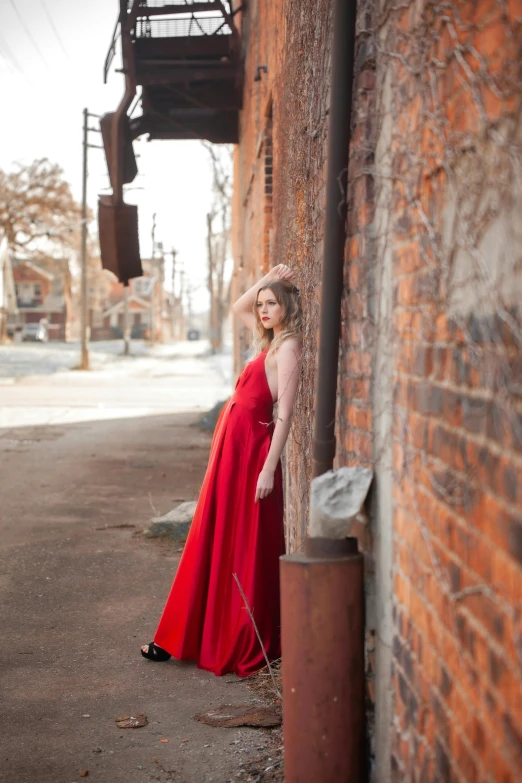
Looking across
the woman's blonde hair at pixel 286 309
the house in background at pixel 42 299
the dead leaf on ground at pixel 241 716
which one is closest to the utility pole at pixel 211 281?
the house in background at pixel 42 299

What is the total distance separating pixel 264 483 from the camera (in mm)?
3979

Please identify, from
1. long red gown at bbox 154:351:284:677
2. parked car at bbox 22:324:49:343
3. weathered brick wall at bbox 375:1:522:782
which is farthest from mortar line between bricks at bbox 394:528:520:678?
parked car at bbox 22:324:49:343

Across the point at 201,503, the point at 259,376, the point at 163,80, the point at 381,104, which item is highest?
the point at 163,80

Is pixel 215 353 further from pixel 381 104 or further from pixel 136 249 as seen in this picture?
pixel 381 104

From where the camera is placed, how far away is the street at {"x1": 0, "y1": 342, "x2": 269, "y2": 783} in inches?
126

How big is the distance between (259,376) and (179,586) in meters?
1.14

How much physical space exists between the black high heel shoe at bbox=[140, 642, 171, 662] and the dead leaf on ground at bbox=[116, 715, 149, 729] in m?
0.66

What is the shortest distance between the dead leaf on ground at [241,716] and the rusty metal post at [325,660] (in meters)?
1.06

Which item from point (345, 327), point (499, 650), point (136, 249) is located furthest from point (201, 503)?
point (136, 249)

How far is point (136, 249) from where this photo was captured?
475 inches

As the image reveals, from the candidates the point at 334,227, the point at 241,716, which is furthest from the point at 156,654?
the point at 334,227

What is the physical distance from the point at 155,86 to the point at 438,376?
1099 cm

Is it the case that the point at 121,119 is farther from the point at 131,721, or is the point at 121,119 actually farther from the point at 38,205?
the point at 38,205

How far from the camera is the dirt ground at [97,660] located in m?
3.15
